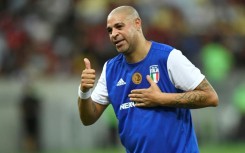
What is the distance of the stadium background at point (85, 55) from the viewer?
1728cm

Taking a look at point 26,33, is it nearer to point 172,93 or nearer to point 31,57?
point 31,57

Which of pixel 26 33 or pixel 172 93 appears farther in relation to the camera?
pixel 26 33

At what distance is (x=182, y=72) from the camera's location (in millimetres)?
6922

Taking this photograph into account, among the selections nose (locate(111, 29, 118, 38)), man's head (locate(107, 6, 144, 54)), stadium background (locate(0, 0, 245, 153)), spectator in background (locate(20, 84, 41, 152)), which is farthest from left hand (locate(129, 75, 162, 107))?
spectator in background (locate(20, 84, 41, 152))

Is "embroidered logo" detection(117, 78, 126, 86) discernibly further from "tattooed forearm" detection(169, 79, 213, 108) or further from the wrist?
"tattooed forearm" detection(169, 79, 213, 108)

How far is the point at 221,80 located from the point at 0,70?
197 inches

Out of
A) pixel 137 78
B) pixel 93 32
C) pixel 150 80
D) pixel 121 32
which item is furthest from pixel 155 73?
pixel 93 32

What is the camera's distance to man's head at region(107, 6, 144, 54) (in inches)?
280

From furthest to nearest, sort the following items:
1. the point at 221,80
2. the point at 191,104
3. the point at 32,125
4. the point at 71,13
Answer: the point at 71,13 < the point at 221,80 < the point at 32,125 < the point at 191,104

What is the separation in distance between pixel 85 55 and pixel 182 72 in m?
11.2

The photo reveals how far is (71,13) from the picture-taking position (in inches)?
774

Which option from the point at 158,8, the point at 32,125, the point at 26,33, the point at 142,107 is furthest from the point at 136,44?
the point at 158,8

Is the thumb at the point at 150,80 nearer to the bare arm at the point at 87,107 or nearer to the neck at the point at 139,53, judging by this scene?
the neck at the point at 139,53

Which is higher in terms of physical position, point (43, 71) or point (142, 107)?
point (43, 71)
